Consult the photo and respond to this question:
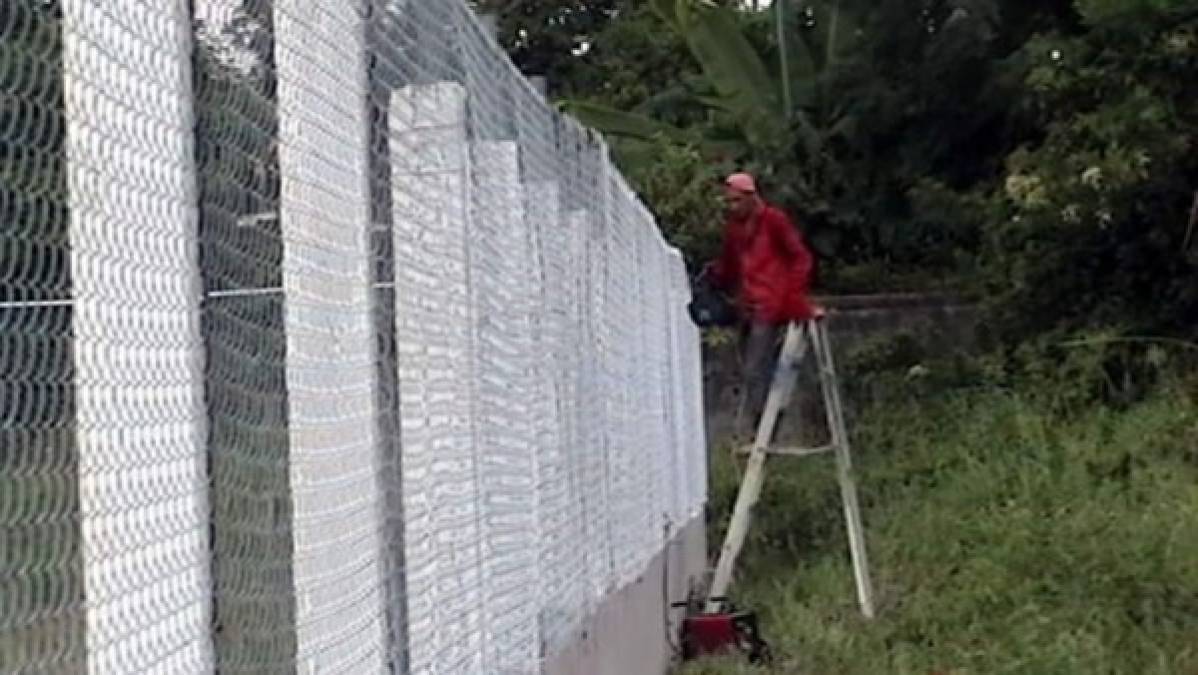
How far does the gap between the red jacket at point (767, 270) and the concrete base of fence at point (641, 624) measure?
1321 mm

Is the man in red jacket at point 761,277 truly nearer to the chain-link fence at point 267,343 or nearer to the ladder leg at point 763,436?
the ladder leg at point 763,436

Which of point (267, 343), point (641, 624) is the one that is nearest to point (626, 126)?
point (641, 624)

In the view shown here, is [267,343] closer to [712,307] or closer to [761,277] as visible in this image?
[761,277]

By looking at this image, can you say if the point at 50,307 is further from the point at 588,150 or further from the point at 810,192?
the point at 810,192

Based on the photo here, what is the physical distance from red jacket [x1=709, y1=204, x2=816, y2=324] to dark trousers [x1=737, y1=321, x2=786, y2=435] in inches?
2.3

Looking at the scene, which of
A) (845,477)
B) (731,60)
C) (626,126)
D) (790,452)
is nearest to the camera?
(790,452)

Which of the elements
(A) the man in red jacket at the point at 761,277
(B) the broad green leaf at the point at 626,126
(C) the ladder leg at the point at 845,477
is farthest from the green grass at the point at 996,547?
(B) the broad green leaf at the point at 626,126

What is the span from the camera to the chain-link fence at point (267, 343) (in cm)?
221

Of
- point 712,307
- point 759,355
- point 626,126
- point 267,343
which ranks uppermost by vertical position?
point 626,126

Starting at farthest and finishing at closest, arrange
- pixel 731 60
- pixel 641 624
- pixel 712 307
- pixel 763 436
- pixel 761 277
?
pixel 731 60
pixel 712 307
pixel 761 277
pixel 763 436
pixel 641 624

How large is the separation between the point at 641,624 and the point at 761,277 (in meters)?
3.36

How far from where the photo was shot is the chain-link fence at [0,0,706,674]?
2.21 meters

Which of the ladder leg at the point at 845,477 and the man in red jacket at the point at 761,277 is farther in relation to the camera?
the man in red jacket at the point at 761,277

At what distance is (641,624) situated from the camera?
9.05 metres
